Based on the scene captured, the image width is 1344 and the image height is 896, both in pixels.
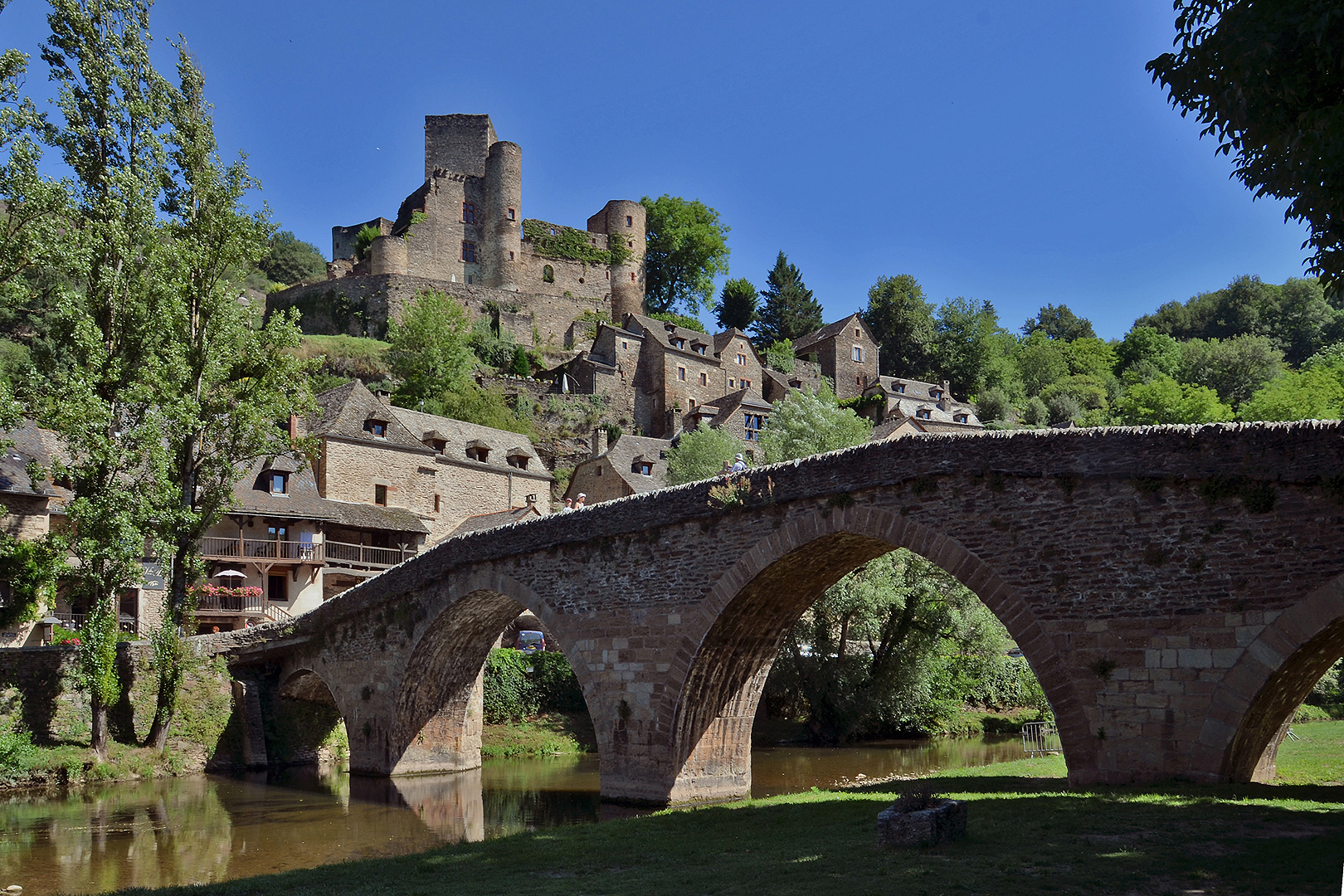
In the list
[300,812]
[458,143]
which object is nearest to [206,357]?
[300,812]

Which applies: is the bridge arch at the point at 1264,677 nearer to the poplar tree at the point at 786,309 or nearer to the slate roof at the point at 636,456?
the slate roof at the point at 636,456

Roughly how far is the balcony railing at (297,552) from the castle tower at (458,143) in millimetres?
45312

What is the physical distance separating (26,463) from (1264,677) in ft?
93.6

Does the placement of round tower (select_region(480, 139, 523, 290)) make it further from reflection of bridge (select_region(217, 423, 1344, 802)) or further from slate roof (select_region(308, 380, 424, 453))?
reflection of bridge (select_region(217, 423, 1344, 802))

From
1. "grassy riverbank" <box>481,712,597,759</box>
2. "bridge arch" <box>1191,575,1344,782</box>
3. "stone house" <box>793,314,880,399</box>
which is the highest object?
"stone house" <box>793,314,880,399</box>

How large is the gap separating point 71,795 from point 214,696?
5101 mm

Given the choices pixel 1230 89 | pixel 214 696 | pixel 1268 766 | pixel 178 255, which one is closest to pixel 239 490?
pixel 214 696

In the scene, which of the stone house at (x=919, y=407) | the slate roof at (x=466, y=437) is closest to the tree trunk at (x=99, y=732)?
the slate roof at (x=466, y=437)

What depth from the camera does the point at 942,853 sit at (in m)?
8.65

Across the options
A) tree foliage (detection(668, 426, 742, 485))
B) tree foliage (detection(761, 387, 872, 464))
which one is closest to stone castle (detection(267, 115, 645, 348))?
tree foliage (detection(668, 426, 742, 485))

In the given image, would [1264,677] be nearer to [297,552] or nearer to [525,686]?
[525,686]

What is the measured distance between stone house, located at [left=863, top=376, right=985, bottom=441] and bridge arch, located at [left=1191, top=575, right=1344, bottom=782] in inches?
1824

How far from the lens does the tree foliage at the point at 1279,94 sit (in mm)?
7086

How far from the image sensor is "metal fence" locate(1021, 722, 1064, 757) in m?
24.1
